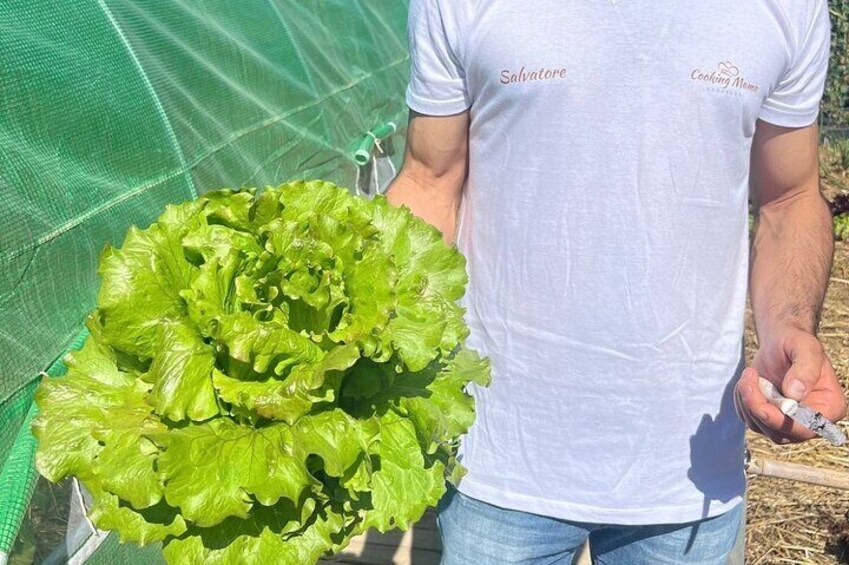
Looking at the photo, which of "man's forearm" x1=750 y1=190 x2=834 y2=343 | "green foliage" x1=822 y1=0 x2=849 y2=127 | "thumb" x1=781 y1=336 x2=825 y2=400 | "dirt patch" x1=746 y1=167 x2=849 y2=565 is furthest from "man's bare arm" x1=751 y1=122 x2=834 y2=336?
"green foliage" x1=822 y1=0 x2=849 y2=127

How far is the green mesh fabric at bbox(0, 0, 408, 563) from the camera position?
223 cm

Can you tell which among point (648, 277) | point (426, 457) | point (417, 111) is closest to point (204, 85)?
point (417, 111)

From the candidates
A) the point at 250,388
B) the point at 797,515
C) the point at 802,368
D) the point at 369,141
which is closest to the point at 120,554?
the point at 250,388

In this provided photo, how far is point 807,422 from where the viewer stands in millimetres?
1554

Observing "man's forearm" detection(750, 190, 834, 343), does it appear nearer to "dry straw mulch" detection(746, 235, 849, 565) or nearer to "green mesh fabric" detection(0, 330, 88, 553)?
"green mesh fabric" detection(0, 330, 88, 553)

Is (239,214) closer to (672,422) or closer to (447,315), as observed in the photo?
(447,315)

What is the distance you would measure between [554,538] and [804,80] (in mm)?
1098

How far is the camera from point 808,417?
156cm

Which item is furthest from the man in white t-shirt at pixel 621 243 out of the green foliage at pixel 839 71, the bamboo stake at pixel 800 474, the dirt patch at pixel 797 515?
the green foliage at pixel 839 71

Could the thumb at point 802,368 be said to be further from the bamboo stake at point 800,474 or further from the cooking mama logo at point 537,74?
the bamboo stake at point 800,474

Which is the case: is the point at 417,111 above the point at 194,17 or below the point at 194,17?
above

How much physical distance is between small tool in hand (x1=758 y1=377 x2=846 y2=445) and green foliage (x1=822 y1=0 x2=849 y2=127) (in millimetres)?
7989

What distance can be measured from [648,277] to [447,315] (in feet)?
2.01

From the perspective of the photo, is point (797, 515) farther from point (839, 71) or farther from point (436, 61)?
point (839, 71)
